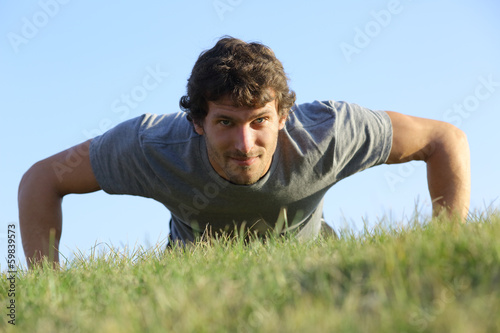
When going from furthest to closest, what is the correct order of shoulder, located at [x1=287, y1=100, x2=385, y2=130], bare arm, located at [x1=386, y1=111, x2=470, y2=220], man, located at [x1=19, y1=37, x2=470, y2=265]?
1. bare arm, located at [x1=386, y1=111, x2=470, y2=220]
2. shoulder, located at [x1=287, y1=100, x2=385, y2=130]
3. man, located at [x1=19, y1=37, x2=470, y2=265]

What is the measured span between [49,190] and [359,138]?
10.8 feet

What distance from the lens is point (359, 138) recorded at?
545 cm

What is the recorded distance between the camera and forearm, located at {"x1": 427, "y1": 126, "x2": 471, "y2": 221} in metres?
5.46

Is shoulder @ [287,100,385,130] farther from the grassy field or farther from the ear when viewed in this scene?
the grassy field

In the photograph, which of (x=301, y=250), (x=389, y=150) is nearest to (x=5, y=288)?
(x=301, y=250)

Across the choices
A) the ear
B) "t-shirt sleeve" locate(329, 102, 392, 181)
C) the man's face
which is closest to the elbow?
"t-shirt sleeve" locate(329, 102, 392, 181)

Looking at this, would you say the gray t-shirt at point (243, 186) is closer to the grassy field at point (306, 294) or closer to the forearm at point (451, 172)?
the forearm at point (451, 172)

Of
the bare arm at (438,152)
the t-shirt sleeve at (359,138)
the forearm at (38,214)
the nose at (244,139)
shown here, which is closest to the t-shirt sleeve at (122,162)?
the forearm at (38,214)

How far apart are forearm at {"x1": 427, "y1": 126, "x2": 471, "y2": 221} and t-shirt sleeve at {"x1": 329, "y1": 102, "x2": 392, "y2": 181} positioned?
555mm

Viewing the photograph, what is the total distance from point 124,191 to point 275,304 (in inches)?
140

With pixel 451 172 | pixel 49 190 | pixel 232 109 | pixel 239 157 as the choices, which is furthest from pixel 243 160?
pixel 451 172

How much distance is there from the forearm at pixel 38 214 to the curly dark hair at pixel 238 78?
1.69 meters

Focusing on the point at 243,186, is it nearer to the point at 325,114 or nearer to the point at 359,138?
the point at 325,114

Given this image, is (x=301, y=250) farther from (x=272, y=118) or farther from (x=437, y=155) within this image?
(x=437, y=155)
